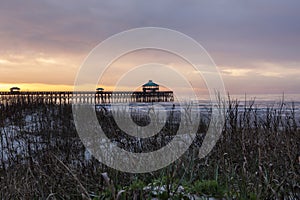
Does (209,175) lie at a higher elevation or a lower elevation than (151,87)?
lower

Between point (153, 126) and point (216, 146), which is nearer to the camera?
point (216, 146)

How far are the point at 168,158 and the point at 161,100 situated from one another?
134 ft

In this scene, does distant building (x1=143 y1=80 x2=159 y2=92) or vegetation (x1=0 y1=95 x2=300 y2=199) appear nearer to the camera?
vegetation (x1=0 y1=95 x2=300 y2=199)

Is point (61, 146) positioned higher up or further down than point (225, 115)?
further down

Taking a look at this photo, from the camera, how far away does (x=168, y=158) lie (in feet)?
16.7

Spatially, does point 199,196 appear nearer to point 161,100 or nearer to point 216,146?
point 216,146

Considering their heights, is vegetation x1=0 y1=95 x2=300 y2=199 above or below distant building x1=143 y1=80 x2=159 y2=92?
below

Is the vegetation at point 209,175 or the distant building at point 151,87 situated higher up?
the distant building at point 151,87

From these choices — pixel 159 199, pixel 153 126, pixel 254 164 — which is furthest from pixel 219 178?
pixel 153 126

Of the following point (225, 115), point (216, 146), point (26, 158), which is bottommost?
point (26, 158)

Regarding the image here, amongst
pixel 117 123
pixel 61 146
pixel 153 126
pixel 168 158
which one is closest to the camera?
pixel 168 158

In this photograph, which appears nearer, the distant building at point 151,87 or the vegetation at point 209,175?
the vegetation at point 209,175

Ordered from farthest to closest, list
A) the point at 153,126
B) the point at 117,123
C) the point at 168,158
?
the point at 117,123, the point at 153,126, the point at 168,158

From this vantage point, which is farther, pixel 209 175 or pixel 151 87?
pixel 151 87
